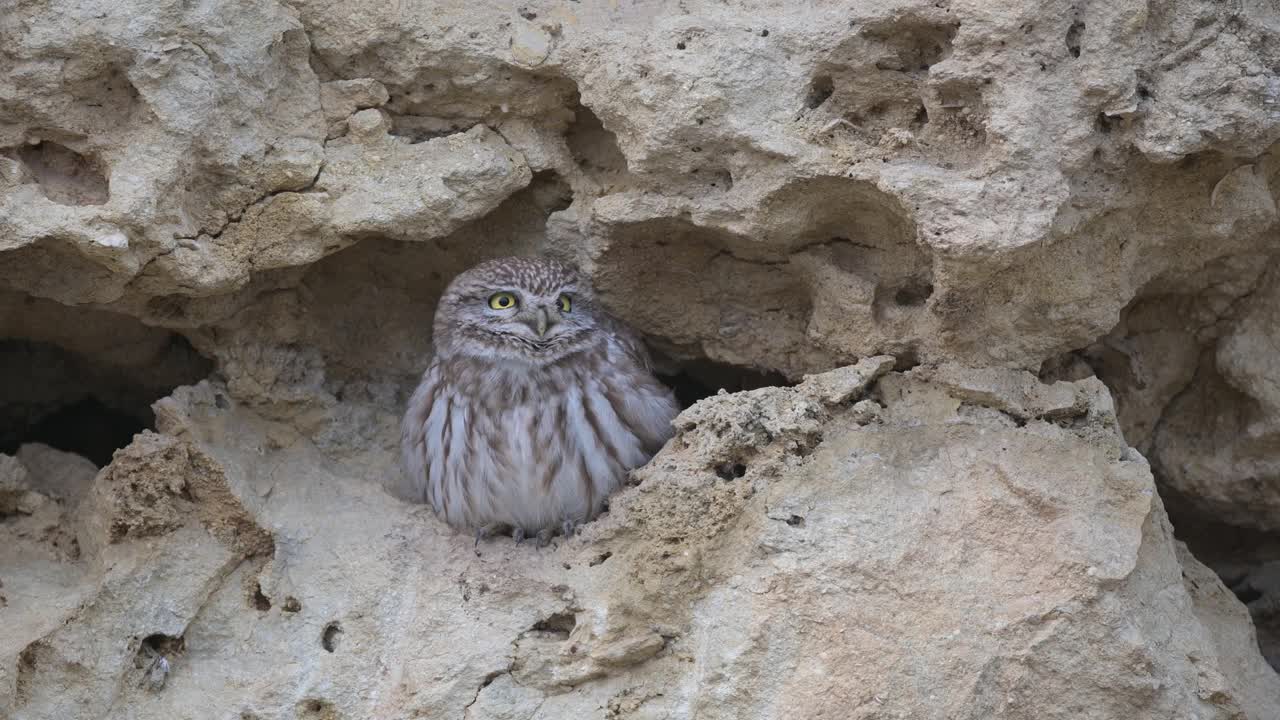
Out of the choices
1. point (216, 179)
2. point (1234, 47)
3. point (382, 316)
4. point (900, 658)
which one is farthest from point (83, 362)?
point (1234, 47)

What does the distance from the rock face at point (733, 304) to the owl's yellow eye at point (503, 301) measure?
0.23 meters

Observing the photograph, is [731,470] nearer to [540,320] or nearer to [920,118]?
[540,320]

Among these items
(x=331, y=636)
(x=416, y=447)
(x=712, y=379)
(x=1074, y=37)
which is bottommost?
(x=331, y=636)

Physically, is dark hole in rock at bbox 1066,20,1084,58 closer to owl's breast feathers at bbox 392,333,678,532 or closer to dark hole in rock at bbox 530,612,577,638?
owl's breast feathers at bbox 392,333,678,532

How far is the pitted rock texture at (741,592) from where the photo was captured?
10.0 ft

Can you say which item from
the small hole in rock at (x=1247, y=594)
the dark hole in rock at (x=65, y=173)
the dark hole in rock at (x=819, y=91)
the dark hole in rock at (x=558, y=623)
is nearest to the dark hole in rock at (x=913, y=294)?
the dark hole in rock at (x=819, y=91)

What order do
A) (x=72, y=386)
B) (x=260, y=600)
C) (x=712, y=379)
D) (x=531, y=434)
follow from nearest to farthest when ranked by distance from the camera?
(x=260, y=600) < (x=531, y=434) < (x=72, y=386) < (x=712, y=379)

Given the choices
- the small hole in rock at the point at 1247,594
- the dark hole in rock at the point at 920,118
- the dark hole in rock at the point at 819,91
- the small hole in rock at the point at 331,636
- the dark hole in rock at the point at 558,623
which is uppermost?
the dark hole in rock at the point at 819,91

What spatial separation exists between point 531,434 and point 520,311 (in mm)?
378

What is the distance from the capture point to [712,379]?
474 cm

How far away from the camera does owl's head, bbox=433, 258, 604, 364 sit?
3.99 meters

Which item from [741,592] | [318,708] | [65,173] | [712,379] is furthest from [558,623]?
[65,173]

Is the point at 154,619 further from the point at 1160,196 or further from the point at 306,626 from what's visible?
the point at 1160,196

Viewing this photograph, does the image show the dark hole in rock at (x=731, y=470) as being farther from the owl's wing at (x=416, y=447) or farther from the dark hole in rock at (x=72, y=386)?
the dark hole in rock at (x=72, y=386)
